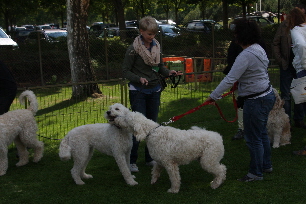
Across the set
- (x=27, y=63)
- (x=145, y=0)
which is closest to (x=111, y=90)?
(x=27, y=63)

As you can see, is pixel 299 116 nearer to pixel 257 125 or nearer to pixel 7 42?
pixel 257 125

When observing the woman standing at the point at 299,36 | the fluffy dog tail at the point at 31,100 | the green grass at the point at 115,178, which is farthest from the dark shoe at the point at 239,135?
the fluffy dog tail at the point at 31,100

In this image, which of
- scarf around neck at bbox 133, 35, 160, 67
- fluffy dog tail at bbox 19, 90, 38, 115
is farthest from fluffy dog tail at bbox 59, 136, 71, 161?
scarf around neck at bbox 133, 35, 160, 67

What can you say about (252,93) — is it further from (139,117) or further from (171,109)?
(171,109)

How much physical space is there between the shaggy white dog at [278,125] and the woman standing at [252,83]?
1.65 metres

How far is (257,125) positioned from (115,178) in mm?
1964

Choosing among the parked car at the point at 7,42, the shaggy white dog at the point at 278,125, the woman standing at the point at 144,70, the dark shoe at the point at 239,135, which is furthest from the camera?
the parked car at the point at 7,42

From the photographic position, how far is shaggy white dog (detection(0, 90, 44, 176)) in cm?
530

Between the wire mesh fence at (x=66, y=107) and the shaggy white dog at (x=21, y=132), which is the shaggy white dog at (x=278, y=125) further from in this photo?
the shaggy white dog at (x=21, y=132)

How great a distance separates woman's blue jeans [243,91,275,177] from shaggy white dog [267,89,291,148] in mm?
1444

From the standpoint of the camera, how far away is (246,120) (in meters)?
4.46

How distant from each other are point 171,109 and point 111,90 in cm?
154

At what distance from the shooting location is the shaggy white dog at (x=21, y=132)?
5297 millimetres

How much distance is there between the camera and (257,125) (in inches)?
174
